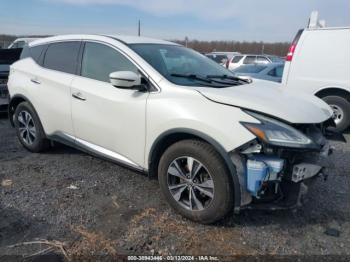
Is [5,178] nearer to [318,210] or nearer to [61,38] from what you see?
[61,38]

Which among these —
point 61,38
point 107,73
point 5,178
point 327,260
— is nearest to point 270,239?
point 327,260

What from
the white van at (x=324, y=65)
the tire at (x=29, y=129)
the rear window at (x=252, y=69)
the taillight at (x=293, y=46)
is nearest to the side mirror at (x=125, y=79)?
the tire at (x=29, y=129)

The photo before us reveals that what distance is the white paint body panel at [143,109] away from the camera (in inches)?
104

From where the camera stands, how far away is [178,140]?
297 centimetres

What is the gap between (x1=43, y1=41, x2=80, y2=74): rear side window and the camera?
392cm

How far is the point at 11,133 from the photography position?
5.75 meters

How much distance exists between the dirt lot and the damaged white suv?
0.91 ft

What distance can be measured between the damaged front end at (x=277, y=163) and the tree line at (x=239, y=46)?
3227 cm

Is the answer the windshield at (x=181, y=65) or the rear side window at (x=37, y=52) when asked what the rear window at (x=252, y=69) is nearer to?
the windshield at (x=181, y=65)

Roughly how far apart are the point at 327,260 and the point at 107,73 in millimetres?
2764

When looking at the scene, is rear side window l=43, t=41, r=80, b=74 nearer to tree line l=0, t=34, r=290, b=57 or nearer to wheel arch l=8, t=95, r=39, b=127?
wheel arch l=8, t=95, r=39, b=127

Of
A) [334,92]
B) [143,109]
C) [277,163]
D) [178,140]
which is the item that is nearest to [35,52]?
[143,109]

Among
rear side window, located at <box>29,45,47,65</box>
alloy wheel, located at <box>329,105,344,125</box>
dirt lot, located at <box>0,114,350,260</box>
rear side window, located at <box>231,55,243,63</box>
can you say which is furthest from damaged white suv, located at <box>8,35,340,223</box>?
rear side window, located at <box>231,55,243,63</box>

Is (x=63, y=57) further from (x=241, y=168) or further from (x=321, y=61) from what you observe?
(x=321, y=61)
